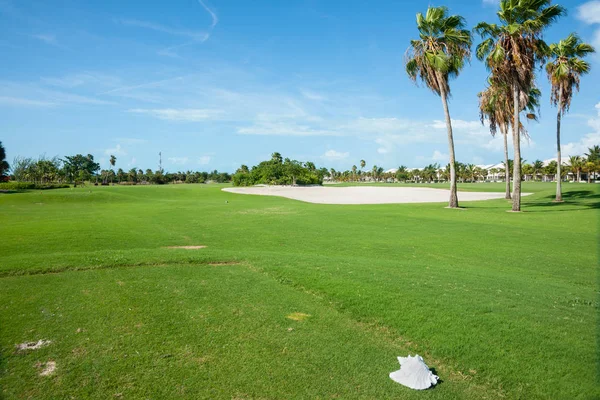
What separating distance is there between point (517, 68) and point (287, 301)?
30683 millimetres

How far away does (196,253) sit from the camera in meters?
14.2

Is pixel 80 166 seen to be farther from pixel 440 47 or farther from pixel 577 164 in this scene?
pixel 577 164

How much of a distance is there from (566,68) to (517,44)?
9991mm

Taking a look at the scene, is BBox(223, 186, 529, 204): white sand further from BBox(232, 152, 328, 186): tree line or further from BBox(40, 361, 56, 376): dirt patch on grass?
BBox(40, 361, 56, 376): dirt patch on grass

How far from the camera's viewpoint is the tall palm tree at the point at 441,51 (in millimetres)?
32219

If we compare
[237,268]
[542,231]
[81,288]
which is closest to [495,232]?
[542,231]

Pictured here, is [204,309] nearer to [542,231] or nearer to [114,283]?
[114,283]

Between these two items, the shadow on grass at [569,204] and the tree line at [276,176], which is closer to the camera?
the shadow on grass at [569,204]

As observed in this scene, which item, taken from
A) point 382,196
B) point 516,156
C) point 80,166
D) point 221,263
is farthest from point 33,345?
point 80,166

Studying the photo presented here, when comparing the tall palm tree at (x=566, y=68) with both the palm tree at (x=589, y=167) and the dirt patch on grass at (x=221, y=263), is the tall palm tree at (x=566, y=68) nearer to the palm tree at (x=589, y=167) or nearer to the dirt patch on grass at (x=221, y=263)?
the dirt patch on grass at (x=221, y=263)

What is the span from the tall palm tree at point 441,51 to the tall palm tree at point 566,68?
1000 cm

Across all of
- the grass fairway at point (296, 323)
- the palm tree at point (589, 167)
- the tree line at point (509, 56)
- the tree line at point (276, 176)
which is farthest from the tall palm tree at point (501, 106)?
the palm tree at point (589, 167)

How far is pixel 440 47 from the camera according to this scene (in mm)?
33125

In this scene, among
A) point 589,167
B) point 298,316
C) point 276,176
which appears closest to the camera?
point 298,316
